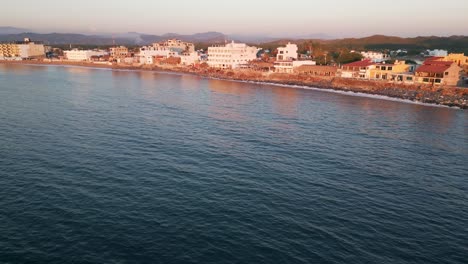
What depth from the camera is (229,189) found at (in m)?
24.3

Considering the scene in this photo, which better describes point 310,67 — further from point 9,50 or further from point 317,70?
point 9,50

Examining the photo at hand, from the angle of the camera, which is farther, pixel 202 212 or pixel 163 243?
pixel 202 212

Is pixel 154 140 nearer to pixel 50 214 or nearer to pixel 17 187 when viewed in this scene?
pixel 17 187

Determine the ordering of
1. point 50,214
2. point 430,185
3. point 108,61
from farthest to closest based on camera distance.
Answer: point 108,61 → point 430,185 → point 50,214

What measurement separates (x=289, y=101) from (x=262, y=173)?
40691 millimetres

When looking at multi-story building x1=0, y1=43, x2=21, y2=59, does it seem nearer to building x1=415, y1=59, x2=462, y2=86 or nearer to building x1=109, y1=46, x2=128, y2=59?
building x1=109, y1=46, x2=128, y2=59

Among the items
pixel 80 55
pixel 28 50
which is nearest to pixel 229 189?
pixel 80 55

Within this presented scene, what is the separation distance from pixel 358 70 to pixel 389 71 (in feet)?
28.1

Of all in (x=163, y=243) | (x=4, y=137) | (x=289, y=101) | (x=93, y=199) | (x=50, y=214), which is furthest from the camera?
(x=289, y=101)

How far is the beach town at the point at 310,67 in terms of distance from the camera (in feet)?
236

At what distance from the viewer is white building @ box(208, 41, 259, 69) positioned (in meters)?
130

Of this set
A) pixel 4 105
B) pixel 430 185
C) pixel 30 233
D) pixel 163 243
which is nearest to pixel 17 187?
pixel 30 233

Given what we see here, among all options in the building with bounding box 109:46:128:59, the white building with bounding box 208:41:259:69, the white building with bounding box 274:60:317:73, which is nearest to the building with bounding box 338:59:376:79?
the white building with bounding box 274:60:317:73

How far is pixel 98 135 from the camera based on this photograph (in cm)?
3781
